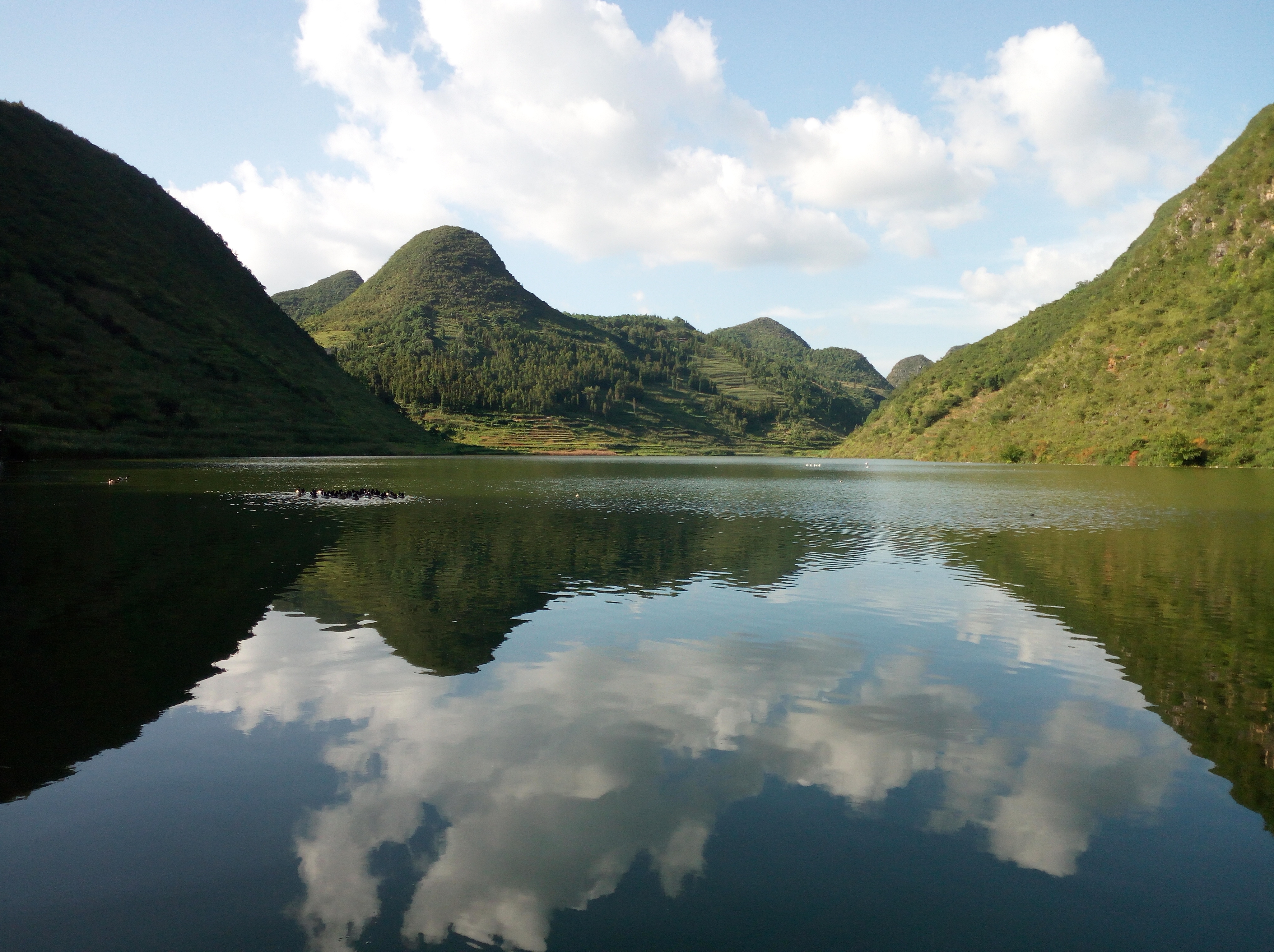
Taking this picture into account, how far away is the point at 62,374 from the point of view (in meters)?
148

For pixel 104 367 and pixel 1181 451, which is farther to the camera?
pixel 104 367

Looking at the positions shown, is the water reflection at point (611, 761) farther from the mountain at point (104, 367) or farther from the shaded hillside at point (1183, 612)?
the mountain at point (104, 367)

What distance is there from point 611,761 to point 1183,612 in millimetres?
21619

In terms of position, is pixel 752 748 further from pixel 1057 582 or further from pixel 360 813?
pixel 1057 582

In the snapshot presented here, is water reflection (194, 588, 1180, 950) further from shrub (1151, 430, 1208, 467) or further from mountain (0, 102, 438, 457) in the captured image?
shrub (1151, 430, 1208, 467)

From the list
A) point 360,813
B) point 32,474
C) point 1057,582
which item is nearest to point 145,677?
point 360,813

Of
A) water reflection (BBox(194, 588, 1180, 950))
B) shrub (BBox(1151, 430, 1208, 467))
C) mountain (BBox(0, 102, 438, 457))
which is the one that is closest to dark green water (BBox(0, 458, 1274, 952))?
water reflection (BBox(194, 588, 1180, 950))

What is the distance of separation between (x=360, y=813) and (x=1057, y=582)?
28855mm

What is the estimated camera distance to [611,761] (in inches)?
520

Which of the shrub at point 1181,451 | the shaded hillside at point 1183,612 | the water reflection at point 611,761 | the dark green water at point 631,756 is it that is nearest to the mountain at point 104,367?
the dark green water at point 631,756

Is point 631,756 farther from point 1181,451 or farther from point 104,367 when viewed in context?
point 104,367

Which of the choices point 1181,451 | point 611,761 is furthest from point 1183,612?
point 1181,451

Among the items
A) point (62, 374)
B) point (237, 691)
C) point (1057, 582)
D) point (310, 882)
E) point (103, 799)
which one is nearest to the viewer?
point (310, 882)

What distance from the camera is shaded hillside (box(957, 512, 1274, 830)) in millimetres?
14672
